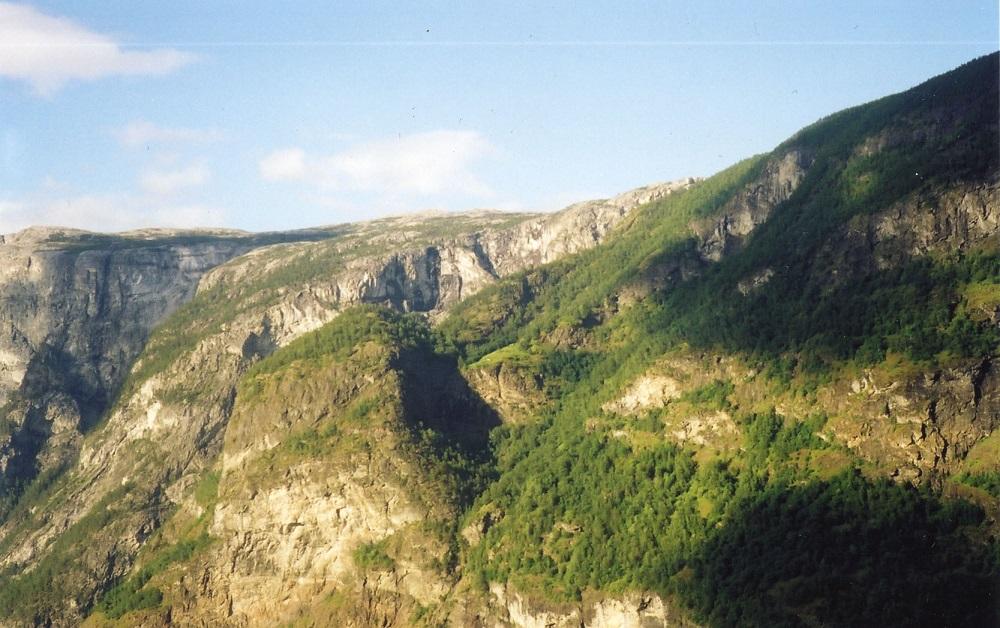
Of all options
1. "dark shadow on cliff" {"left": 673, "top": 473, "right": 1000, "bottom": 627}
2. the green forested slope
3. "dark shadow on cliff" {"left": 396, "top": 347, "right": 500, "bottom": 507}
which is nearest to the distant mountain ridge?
"dark shadow on cliff" {"left": 673, "top": 473, "right": 1000, "bottom": 627}

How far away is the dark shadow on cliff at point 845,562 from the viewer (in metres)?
116

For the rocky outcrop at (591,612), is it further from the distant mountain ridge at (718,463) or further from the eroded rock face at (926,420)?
the eroded rock face at (926,420)

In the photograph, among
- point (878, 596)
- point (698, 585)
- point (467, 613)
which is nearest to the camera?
point (878, 596)

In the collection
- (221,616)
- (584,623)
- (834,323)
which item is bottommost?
(221,616)

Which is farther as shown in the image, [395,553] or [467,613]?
[395,553]

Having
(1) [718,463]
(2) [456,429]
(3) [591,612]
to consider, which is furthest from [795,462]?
(2) [456,429]

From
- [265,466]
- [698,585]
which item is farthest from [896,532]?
[265,466]

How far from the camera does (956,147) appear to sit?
552ft

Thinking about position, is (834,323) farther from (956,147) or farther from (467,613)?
(467,613)

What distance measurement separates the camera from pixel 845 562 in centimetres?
12556

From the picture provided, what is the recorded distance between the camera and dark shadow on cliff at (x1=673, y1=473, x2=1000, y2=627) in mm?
116125

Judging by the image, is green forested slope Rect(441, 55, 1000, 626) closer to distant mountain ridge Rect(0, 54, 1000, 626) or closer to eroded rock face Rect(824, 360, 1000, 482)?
distant mountain ridge Rect(0, 54, 1000, 626)

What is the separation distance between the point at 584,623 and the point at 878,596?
4092 cm

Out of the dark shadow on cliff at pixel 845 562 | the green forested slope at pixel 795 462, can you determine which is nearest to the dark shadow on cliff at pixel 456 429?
the green forested slope at pixel 795 462
